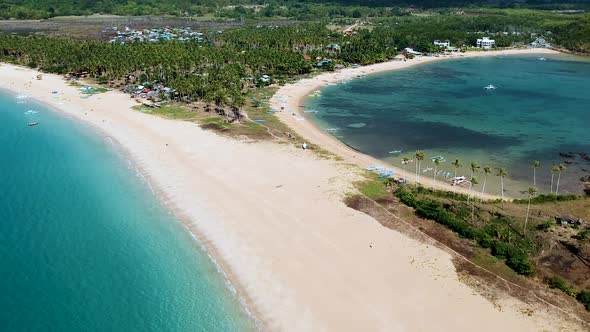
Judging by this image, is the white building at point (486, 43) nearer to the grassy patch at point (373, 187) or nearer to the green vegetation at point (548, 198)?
the green vegetation at point (548, 198)

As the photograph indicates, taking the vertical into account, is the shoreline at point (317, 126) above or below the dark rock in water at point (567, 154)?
above

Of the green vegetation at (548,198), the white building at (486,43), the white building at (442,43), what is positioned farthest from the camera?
the white building at (486,43)

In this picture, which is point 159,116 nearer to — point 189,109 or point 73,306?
point 189,109

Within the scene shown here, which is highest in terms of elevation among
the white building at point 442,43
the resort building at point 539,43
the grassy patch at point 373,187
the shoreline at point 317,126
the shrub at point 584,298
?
the white building at point 442,43

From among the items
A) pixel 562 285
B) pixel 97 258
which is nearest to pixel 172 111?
pixel 97 258

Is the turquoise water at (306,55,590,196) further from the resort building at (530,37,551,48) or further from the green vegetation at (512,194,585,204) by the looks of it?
the resort building at (530,37,551,48)

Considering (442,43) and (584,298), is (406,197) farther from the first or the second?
(442,43)

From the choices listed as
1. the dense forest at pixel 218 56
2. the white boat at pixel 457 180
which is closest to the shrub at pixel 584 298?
the white boat at pixel 457 180
